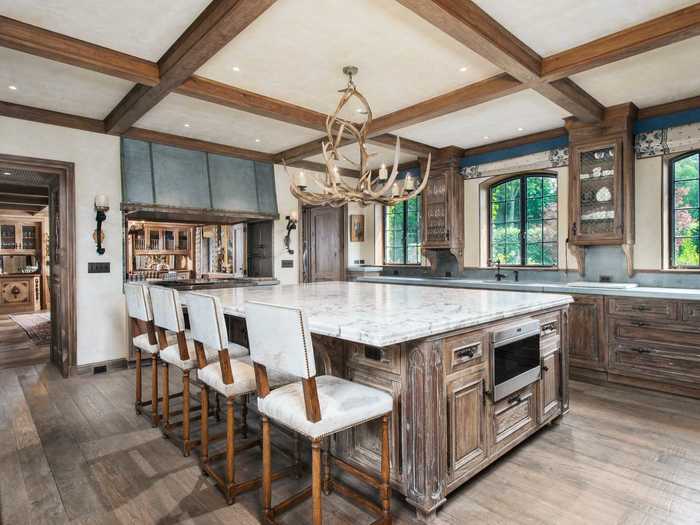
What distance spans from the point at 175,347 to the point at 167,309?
298 mm

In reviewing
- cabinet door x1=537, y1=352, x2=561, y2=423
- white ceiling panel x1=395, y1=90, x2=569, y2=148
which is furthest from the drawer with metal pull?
white ceiling panel x1=395, y1=90, x2=569, y2=148

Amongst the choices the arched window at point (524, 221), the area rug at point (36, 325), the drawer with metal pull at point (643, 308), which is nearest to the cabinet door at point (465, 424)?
the drawer with metal pull at point (643, 308)

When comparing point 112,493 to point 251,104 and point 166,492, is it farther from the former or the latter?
point 251,104

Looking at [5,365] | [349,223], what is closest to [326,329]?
[5,365]

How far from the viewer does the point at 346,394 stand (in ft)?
6.02

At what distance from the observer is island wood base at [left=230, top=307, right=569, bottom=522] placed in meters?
1.89

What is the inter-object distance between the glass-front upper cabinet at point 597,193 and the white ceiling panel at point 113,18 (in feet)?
12.7

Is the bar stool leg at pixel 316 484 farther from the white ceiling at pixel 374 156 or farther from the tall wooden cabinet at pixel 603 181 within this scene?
the white ceiling at pixel 374 156

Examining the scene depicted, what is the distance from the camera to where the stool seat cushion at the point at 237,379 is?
2125 mm

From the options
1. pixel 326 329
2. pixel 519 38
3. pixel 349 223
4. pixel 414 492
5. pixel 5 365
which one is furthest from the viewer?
pixel 349 223

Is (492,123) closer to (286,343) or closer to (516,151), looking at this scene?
(516,151)

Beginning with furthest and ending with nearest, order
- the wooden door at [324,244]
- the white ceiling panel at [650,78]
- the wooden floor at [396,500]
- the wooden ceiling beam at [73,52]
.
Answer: the wooden door at [324,244], the white ceiling panel at [650,78], the wooden ceiling beam at [73,52], the wooden floor at [396,500]

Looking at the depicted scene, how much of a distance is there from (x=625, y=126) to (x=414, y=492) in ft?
13.3

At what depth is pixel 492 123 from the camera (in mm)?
4645
